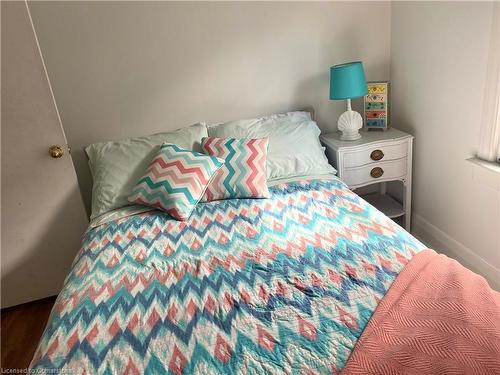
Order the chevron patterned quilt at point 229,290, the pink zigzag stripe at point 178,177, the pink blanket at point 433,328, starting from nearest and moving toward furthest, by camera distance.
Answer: the pink blanket at point 433,328 < the chevron patterned quilt at point 229,290 < the pink zigzag stripe at point 178,177

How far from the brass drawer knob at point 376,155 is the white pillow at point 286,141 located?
29 cm

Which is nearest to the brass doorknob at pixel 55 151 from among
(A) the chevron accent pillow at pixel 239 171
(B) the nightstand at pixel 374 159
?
(A) the chevron accent pillow at pixel 239 171

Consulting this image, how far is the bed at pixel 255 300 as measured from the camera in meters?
1.09

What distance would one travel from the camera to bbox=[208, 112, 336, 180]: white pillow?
2.30 metres

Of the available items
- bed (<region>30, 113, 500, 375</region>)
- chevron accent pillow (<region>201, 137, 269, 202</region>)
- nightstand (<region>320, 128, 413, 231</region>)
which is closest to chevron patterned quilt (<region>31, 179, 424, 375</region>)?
bed (<region>30, 113, 500, 375</region>)

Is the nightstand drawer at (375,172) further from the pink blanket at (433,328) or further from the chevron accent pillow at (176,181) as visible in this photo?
the pink blanket at (433,328)

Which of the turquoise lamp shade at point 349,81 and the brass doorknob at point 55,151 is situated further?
the turquoise lamp shade at point 349,81

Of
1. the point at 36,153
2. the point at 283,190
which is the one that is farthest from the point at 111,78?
the point at 283,190

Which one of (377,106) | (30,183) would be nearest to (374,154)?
(377,106)

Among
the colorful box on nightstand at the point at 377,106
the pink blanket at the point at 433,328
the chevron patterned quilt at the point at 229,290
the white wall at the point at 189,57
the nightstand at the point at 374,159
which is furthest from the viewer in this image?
the colorful box on nightstand at the point at 377,106

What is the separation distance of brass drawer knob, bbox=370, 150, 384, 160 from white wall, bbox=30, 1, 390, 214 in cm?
51

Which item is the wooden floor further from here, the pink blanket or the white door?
the pink blanket

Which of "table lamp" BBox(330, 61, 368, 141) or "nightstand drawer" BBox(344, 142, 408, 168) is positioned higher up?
"table lamp" BBox(330, 61, 368, 141)

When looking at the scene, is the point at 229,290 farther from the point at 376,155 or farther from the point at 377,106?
the point at 377,106
